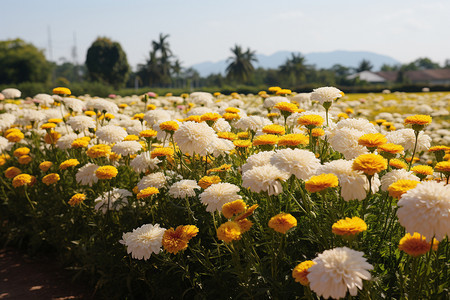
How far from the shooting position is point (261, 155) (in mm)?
2494

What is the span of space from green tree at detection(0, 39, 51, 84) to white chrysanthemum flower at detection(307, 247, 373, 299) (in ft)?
163

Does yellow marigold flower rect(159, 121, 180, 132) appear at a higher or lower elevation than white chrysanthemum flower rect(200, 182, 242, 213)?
higher

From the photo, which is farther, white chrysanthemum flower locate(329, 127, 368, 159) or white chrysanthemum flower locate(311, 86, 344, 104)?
white chrysanthemum flower locate(311, 86, 344, 104)

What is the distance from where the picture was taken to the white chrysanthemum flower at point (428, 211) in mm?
1485

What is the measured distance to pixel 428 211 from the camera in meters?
1.52

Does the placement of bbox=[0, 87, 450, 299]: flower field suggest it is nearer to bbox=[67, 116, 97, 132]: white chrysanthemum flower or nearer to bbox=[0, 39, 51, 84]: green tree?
bbox=[67, 116, 97, 132]: white chrysanthemum flower

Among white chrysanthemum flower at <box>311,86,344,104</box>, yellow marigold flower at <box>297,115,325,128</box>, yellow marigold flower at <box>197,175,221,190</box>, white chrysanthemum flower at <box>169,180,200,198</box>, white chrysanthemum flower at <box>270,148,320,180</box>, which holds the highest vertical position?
white chrysanthemum flower at <box>311,86,344,104</box>

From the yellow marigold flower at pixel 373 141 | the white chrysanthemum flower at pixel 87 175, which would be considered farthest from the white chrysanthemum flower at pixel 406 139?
the white chrysanthemum flower at pixel 87 175

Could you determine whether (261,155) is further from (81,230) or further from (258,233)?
(81,230)

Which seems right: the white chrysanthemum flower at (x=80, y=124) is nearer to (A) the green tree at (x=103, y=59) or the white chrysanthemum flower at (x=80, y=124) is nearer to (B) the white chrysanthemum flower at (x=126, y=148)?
(B) the white chrysanthemum flower at (x=126, y=148)

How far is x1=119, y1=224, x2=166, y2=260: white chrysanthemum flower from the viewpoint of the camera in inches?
93.9

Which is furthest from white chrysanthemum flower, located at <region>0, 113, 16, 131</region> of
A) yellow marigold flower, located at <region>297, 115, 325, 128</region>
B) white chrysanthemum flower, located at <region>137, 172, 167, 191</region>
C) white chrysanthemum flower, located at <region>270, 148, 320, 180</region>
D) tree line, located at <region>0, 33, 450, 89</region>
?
tree line, located at <region>0, 33, 450, 89</region>

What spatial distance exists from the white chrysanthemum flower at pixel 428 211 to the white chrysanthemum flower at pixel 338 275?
26 centimetres

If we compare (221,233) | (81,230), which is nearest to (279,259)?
(221,233)
